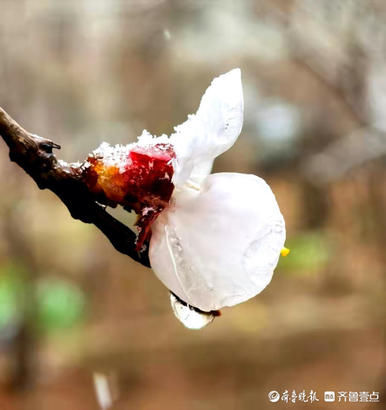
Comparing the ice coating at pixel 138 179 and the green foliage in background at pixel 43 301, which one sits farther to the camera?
the green foliage in background at pixel 43 301

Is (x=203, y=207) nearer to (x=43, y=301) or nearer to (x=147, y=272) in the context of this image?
(x=43, y=301)

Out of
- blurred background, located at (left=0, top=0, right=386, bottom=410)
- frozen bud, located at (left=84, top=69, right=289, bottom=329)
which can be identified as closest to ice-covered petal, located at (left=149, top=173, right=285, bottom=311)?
frozen bud, located at (left=84, top=69, right=289, bottom=329)

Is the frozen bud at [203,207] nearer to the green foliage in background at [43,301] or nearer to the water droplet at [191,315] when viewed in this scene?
the water droplet at [191,315]

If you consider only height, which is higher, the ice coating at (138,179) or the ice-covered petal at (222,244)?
the ice coating at (138,179)

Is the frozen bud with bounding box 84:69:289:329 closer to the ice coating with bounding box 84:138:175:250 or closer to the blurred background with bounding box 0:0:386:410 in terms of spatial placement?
the ice coating with bounding box 84:138:175:250

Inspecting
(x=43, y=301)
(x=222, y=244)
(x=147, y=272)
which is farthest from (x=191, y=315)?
Answer: (x=147, y=272)

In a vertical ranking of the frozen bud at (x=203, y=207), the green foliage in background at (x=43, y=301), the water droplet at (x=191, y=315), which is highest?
the green foliage in background at (x=43, y=301)

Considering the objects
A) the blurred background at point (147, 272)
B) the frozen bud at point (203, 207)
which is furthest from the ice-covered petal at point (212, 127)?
the blurred background at point (147, 272)

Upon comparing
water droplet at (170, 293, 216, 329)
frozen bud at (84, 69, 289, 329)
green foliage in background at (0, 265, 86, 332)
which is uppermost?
green foliage in background at (0, 265, 86, 332)
